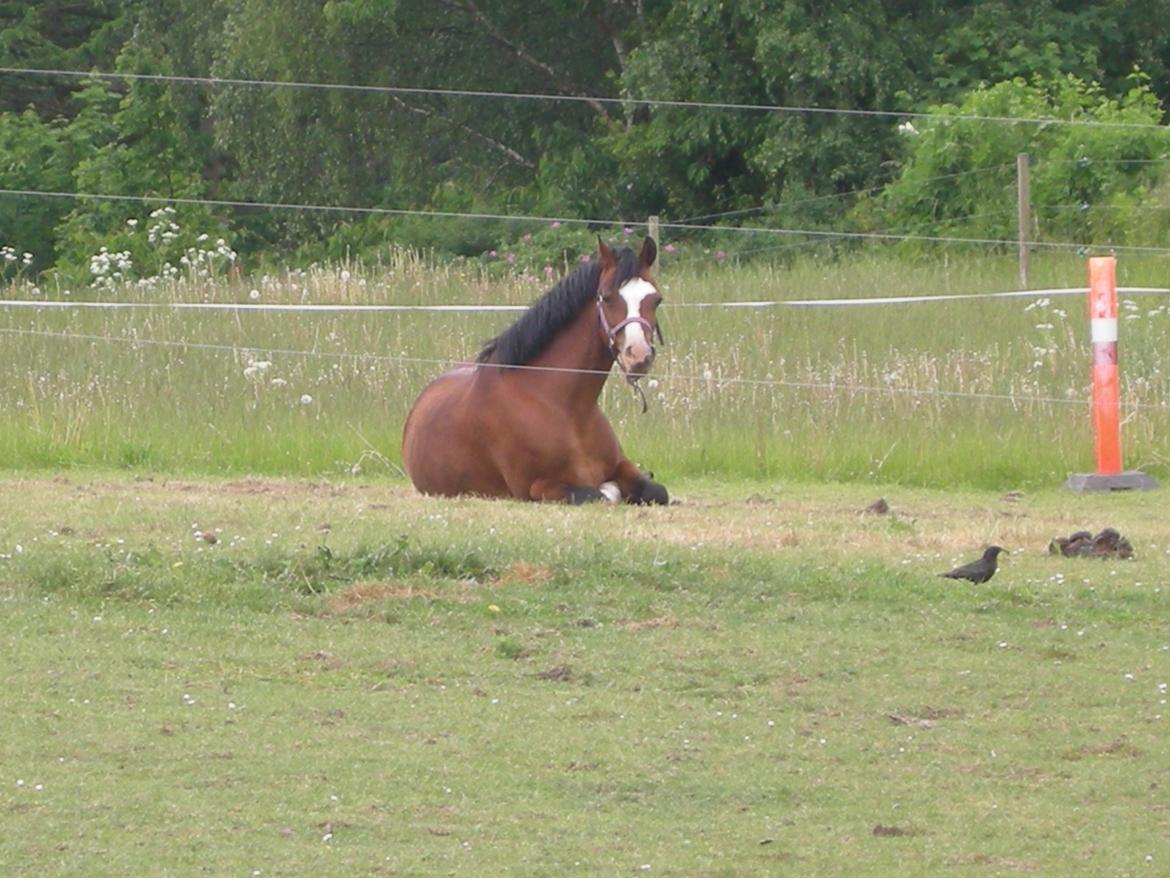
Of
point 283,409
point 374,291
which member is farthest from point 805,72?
point 283,409

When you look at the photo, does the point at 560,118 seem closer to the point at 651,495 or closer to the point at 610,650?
the point at 651,495

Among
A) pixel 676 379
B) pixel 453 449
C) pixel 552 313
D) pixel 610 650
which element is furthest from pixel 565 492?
pixel 676 379

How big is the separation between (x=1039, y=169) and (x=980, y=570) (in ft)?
52.4

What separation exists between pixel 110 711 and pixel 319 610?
154 cm

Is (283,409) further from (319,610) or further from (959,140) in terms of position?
(959,140)

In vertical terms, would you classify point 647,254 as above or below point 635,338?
above

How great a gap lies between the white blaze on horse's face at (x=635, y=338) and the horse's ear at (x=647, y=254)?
175mm

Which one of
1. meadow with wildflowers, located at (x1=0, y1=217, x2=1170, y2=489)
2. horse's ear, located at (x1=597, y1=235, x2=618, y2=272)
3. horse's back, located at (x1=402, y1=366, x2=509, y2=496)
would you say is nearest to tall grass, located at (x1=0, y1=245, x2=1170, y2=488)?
meadow with wildflowers, located at (x1=0, y1=217, x2=1170, y2=489)

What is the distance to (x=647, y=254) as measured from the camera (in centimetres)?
1066

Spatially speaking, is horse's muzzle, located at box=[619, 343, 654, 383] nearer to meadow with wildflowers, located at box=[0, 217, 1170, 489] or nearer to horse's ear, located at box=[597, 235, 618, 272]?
horse's ear, located at box=[597, 235, 618, 272]

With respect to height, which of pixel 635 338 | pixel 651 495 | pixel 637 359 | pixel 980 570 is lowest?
pixel 651 495

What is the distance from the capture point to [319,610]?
7297mm

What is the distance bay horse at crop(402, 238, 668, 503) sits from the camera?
10.5 metres

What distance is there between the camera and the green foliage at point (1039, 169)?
73.5 ft
